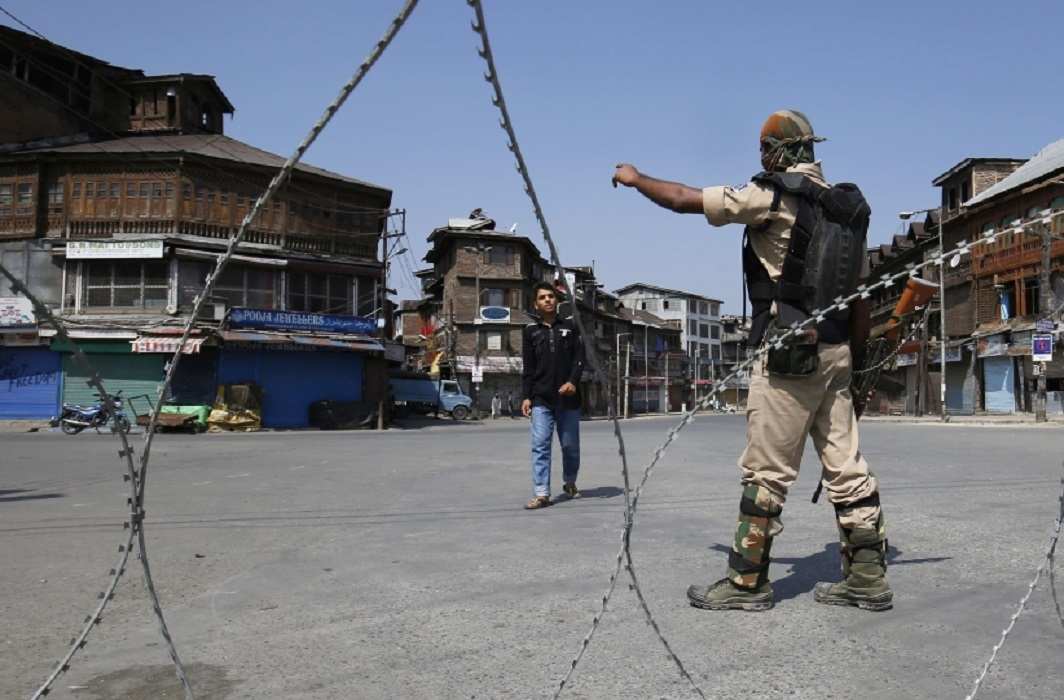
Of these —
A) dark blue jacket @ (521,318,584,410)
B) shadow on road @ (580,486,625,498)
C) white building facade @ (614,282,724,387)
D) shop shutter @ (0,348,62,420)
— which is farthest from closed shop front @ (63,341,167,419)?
white building facade @ (614,282,724,387)

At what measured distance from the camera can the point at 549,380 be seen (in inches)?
270

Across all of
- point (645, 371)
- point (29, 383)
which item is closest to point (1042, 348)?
point (29, 383)

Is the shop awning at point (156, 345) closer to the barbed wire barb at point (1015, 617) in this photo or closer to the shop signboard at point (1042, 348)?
the shop signboard at point (1042, 348)

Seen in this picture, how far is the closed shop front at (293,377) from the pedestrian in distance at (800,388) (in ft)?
88.4

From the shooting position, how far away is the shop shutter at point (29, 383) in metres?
28.0

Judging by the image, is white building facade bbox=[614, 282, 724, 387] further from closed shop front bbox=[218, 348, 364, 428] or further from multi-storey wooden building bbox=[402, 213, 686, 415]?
closed shop front bbox=[218, 348, 364, 428]

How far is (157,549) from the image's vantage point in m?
4.89

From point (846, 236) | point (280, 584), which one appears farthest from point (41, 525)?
point (846, 236)

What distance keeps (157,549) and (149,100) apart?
33647 mm

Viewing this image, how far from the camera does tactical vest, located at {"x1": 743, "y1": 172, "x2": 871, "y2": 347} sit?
135 inches

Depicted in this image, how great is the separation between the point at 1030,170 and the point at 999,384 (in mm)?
10788

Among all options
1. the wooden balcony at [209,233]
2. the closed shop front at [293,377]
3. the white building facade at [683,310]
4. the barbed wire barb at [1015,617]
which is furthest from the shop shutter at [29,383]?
the white building facade at [683,310]

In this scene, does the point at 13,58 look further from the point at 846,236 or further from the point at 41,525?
the point at 846,236

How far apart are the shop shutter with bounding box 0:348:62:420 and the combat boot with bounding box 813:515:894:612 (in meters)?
30.0
